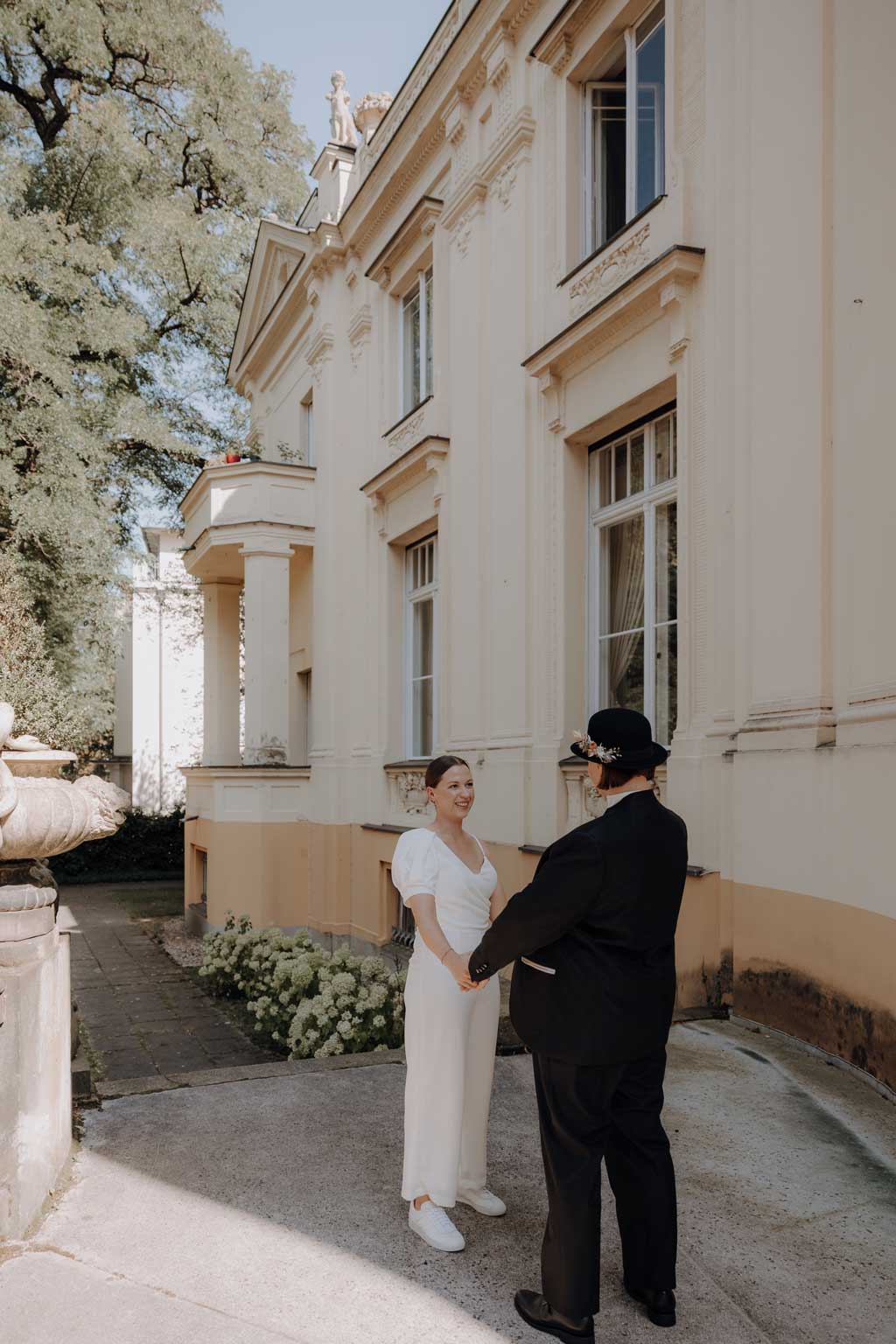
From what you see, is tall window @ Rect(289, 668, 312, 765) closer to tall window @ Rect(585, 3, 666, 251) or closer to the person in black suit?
tall window @ Rect(585, 3, 666, 251)

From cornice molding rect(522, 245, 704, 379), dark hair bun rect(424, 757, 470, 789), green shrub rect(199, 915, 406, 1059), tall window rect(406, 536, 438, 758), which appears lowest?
green shrub rect(199, 915, 406, 1059)

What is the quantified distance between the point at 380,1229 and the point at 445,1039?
2.15 feet

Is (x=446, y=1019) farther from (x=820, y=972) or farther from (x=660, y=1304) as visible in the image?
(x=820, y=972)

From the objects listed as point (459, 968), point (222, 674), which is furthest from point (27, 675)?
point (459, 968)

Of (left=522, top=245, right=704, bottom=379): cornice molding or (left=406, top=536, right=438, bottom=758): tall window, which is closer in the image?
(left=522, top=245, right=704, bottom=379): cornice molding

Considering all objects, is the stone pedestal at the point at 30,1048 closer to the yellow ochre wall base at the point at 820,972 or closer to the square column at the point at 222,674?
the yellow ochre wall base at the point at 820,972

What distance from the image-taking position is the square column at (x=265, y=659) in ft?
43.9

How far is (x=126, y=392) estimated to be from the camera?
17328 millimetres

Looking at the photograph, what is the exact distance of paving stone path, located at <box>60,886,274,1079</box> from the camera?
808 centimetres

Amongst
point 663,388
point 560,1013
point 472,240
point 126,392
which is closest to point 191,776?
point 126,392

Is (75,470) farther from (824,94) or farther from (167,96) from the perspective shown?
(824,94)

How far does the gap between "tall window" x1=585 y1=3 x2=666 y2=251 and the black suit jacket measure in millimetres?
6010

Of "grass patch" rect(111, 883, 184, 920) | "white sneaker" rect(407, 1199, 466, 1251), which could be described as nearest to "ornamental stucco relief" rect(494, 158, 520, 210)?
"white sneaker" rect(407, 1199, 466, 1251)

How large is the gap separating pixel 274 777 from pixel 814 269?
940 cm
